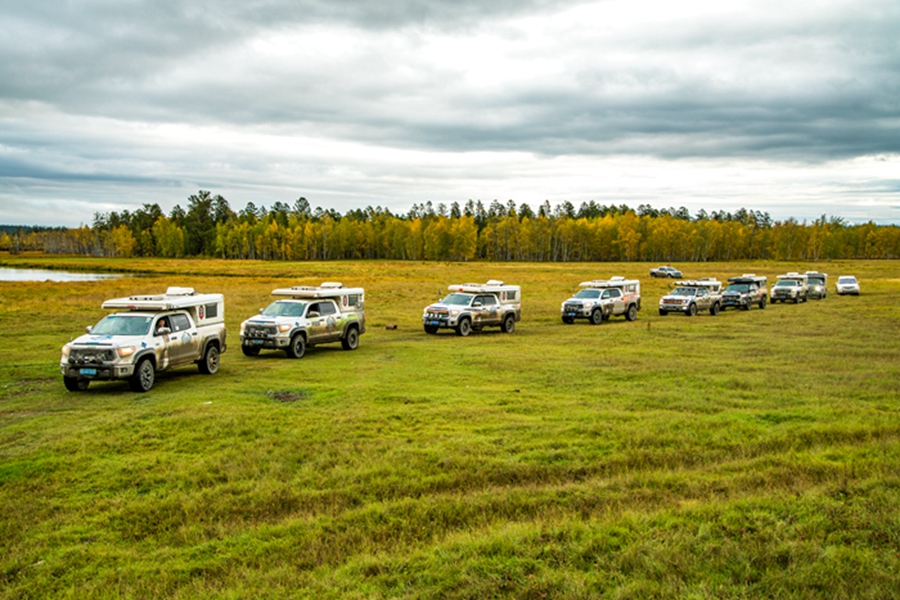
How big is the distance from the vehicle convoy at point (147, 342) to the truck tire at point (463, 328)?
11.2m

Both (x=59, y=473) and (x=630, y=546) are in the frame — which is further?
(x=59, y=473)

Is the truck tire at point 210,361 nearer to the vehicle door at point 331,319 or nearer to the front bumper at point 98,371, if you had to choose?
the front bumper at point 98,371

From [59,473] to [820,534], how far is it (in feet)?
31.5

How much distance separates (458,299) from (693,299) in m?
16.6

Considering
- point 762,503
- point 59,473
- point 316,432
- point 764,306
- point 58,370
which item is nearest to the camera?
point 762,503

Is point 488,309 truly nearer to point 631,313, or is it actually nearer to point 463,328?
point 463,328

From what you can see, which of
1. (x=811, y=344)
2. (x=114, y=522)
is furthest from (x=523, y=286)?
(x=114, y=522)

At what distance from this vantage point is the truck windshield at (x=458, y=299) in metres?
29.1

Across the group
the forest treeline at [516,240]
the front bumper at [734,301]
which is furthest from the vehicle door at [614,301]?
the forest treeline at [516,240]

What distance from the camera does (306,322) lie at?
74.2ft

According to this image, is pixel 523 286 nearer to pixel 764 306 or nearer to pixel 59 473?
pixel 764 306

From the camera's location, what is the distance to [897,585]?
5.61 m

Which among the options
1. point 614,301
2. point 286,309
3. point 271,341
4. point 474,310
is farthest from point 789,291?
point 271,341

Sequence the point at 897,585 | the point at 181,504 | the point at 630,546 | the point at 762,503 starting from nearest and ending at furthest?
1. the point at 897,585
2. the point at 630,546
3. the point at 762,503
4. the point at 181,504
